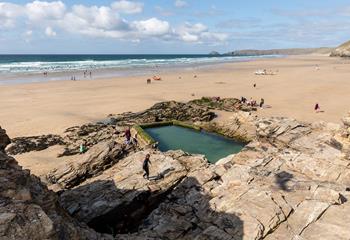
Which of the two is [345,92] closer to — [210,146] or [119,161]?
[210,146]

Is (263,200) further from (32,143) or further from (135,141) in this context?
(32,143)

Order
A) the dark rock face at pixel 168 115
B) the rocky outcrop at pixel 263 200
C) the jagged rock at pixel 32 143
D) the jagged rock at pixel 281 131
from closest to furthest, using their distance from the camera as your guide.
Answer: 1. the rocky outcrop at pixel 263 200
2. the jagged rock at pixel 281 131
3. the jagged rock at pixel 32 143
4. the dark rock face at pixel 168 115

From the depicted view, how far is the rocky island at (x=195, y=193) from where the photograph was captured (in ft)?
42.7

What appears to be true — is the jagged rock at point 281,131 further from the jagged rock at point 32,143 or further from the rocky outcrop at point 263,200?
the jagged rock at point 32,143

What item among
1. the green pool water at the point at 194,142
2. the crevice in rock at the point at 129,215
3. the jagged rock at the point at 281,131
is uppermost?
the jagged rock at the point at 281,131

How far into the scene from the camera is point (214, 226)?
1633 centimetres

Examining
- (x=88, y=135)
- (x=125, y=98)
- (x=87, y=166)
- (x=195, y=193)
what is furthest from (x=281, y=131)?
(x=125, y=98)

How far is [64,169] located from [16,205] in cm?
1326

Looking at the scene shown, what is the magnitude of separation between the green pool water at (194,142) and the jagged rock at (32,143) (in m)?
9.66

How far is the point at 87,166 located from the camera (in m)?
23.7

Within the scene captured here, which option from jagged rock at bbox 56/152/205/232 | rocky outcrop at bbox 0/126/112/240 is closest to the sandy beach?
jagged rock at bbox 56/152/205/232

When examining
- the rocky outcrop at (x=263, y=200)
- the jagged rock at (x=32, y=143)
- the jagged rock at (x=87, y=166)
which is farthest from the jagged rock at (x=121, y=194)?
the jagged rock at (x=32, y=143)

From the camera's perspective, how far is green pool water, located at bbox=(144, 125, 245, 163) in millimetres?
31641

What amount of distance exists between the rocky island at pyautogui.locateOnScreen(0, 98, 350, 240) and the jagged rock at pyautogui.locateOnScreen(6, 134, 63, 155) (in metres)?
10.1
